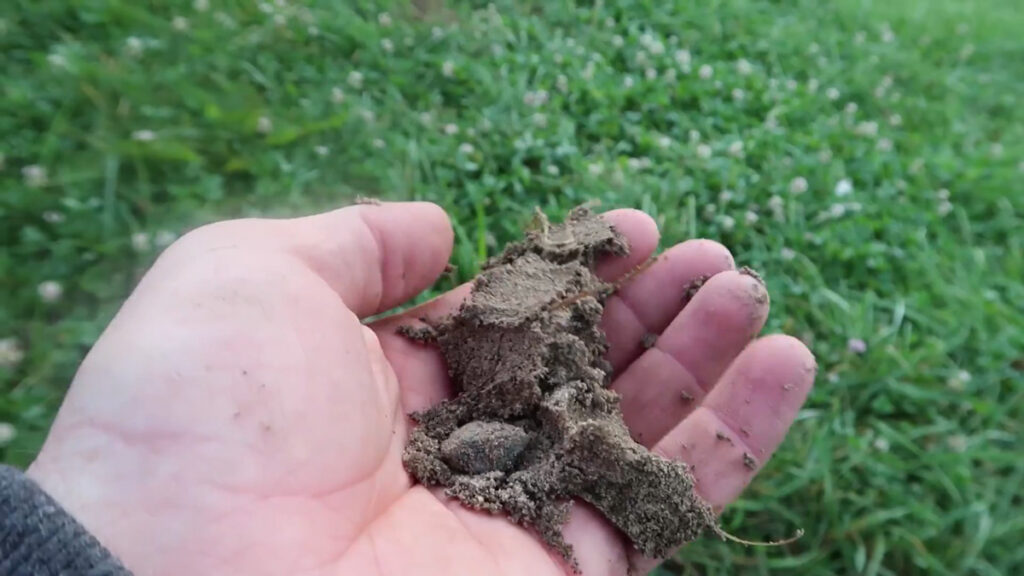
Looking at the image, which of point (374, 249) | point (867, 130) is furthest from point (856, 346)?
point (374, 249)

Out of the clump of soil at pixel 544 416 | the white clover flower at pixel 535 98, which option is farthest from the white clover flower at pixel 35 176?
the white clover flower at pixel 535 98

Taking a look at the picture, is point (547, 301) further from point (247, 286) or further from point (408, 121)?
point (408, 121)

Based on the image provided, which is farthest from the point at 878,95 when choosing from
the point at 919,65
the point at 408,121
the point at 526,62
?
the point at 408,121

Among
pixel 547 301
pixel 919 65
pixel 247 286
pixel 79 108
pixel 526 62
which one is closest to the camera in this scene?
pixel 247 286

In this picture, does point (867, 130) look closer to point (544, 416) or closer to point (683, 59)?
point (683, 59)

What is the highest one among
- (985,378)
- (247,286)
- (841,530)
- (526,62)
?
(247,286)

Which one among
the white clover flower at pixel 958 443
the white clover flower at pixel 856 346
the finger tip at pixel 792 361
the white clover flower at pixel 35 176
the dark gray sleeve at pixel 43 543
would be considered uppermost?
the finger tip at pixel 792 361

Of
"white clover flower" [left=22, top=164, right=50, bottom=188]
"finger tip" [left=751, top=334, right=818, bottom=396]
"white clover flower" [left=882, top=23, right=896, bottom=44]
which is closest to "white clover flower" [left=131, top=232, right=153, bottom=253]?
"white clover flower" [left=22, top=164, right=50, bottom=188]

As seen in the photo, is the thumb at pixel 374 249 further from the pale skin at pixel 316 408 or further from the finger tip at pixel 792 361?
the finger tip at pixel 792 361
